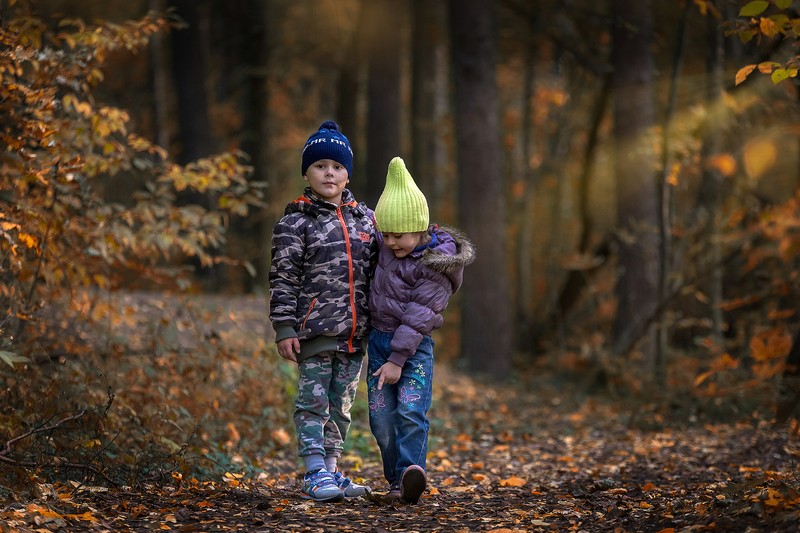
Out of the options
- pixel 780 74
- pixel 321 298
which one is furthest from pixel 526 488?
pixel 780 74

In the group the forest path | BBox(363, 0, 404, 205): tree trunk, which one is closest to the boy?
the forest path

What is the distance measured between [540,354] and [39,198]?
1209 centimetres

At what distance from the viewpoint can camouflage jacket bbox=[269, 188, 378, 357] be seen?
537 cm

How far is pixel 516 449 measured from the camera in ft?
28.0

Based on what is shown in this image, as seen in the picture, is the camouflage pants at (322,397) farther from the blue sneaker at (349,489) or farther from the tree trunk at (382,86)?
the tree trunk at (382,86)

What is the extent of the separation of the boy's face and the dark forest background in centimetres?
175

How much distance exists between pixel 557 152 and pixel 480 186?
561 centimetres

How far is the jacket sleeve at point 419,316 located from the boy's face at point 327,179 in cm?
79

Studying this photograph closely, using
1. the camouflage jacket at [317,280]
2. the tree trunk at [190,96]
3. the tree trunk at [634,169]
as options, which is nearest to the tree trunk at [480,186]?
the tree trunk at [634,169]

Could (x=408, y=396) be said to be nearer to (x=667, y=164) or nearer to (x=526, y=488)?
(x=526, y=488)

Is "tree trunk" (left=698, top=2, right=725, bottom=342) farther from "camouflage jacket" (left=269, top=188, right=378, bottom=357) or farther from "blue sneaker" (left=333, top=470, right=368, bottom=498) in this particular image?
"camouflage jacket" (left=269, top=188, right=378, bottom=357)

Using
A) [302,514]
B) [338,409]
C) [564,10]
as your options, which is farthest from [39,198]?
[564,10]

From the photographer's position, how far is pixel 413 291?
A: 5285mm

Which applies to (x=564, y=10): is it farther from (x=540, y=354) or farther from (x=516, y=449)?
(x=516, y=449)
